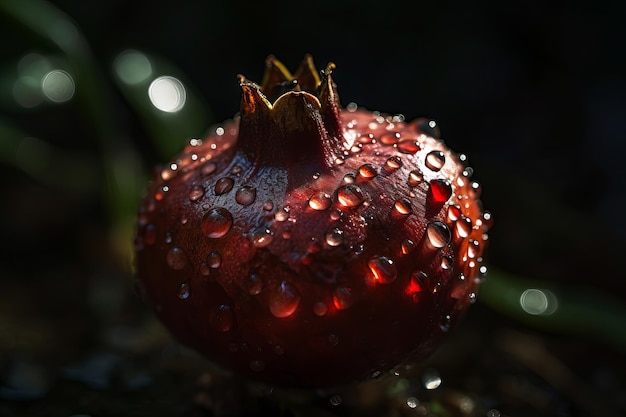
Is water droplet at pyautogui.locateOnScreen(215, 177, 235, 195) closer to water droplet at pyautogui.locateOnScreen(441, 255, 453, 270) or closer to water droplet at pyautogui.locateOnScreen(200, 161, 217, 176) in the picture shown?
water droplet at pyautogui.locateOnScreen(200, 161, 217, 176)

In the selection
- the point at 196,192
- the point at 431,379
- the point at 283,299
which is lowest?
the point at 431,379

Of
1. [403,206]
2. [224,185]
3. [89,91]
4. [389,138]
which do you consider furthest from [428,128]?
[89,91]

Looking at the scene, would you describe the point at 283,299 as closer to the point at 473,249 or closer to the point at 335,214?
the point at 335,214

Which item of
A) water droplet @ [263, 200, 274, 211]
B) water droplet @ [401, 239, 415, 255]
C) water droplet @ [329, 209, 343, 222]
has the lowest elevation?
water droplet @ [401, 239, 415, 255]

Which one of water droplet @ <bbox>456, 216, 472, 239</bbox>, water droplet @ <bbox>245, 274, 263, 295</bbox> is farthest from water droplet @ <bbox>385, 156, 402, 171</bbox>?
water droplet @ <bbox>245, 274, 263, 295</bbox>

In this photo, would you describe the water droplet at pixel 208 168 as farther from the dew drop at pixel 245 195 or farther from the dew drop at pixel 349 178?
the dew drop at pixel 349 178

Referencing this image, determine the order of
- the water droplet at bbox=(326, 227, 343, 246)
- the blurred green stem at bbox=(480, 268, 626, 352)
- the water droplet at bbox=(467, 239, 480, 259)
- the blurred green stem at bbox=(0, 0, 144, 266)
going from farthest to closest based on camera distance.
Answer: the blurred green stem at bbox=(0, 0, 144, 266) → the blurred green stem at bbox=(480, 268, 626, 352) → the water droplet at bbox=(467, 239, 480, 259) → the water droplet at bbox=(326, 227, 343, 246)

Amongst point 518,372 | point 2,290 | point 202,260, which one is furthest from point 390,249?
point 2,290

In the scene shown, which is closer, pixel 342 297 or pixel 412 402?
pixel 342 297
